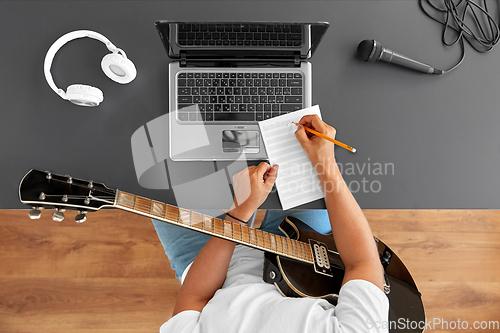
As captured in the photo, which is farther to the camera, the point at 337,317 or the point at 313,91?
the point at 313,91

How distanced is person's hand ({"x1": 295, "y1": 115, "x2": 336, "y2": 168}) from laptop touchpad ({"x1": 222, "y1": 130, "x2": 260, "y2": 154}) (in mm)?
121

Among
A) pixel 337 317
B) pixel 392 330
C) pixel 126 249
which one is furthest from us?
pixel 126 249

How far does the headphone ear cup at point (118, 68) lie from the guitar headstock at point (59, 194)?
329mm

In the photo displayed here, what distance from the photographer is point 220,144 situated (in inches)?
31.1

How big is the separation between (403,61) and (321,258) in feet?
1.99

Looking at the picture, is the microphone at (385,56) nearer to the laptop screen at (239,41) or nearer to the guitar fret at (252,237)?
the laptop screen at (239,41)

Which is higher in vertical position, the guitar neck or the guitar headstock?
the guitar headstock

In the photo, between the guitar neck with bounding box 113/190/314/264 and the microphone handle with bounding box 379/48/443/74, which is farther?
the microphone handle with bounding box 379/48/443/74

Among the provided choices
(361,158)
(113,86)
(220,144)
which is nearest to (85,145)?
(113,86)

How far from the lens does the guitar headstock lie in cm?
54

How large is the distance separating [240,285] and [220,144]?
0.38m

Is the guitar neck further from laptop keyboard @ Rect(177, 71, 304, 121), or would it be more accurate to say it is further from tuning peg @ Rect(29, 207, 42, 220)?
laptop keyboard @ Rect(177, 71, 304, 121)

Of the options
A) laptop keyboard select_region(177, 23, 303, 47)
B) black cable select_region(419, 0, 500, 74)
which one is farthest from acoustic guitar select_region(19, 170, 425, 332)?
black cable select_region(419, 0, 500, 74)

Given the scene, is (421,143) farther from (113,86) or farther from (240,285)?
(113,86)
